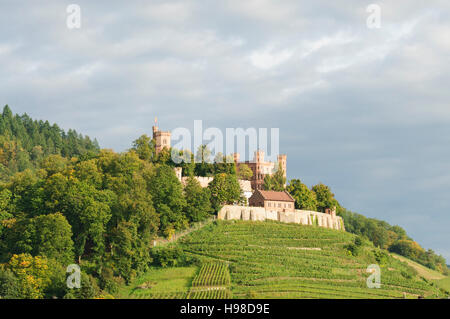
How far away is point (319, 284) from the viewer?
62844 mm

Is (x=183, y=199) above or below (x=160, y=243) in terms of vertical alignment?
above

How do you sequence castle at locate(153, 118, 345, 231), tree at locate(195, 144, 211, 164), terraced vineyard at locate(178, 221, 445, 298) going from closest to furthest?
terraced vineyard at locate(178, 221, 445, 298) < castle at locate(153, 118, 345, 231) < tree at locate(195, 144, 211, 164)

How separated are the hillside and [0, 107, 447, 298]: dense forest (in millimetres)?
2571

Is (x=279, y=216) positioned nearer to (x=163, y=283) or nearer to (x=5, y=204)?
(x=163, y=283)

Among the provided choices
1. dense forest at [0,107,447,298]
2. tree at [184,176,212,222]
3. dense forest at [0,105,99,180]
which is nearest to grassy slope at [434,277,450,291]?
dense forest at [0,107,447,298]

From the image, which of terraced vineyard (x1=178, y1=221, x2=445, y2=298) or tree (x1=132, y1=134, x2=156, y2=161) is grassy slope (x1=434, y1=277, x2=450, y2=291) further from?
tree (x1=132, y1=134, x2=156, y2=161)

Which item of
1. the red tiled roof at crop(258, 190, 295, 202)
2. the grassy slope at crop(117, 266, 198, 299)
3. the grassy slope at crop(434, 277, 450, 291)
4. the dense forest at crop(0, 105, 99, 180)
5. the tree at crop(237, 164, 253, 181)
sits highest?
the dense forest at crop(0, 105, 99, 180)

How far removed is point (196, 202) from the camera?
251ft

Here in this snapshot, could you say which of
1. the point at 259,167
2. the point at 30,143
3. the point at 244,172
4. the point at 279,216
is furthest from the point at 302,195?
the point at 30,143

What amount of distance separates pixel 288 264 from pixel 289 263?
339 millimetres

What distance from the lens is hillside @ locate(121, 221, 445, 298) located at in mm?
60625
